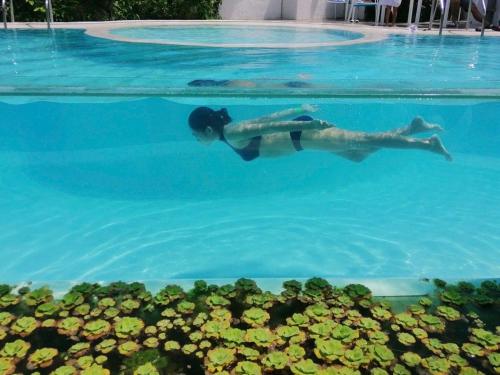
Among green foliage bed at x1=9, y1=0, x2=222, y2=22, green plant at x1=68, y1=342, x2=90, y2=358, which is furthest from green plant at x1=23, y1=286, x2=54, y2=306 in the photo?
green foliage bed at x1=9, y1=0, x2=222, y2=22

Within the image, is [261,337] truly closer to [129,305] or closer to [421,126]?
[129,305]

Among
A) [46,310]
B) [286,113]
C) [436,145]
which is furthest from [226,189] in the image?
[46,310]

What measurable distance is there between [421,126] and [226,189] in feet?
6.48

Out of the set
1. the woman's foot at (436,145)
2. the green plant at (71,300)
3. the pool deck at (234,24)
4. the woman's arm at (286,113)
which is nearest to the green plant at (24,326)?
the green plant at (71,300)

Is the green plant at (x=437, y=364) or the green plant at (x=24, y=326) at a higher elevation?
the green plant at (x=437, y=364)

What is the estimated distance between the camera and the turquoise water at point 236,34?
10.4 m

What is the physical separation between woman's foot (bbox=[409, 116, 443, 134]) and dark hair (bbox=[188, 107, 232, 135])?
173 centimetres

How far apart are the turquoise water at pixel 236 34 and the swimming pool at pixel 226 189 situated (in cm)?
574

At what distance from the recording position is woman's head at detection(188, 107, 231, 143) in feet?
13.6

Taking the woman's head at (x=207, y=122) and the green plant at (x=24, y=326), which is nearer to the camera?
the green plant at (x=24, y=326)

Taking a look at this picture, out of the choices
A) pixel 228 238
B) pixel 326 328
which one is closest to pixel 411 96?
pixel 228 238

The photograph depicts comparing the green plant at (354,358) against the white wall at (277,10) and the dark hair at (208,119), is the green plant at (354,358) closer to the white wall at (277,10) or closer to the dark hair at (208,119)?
the dark hair at (208,119)

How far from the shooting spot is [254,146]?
454cm

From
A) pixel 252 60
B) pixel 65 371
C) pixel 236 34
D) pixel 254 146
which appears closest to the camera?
pixel 65 371
